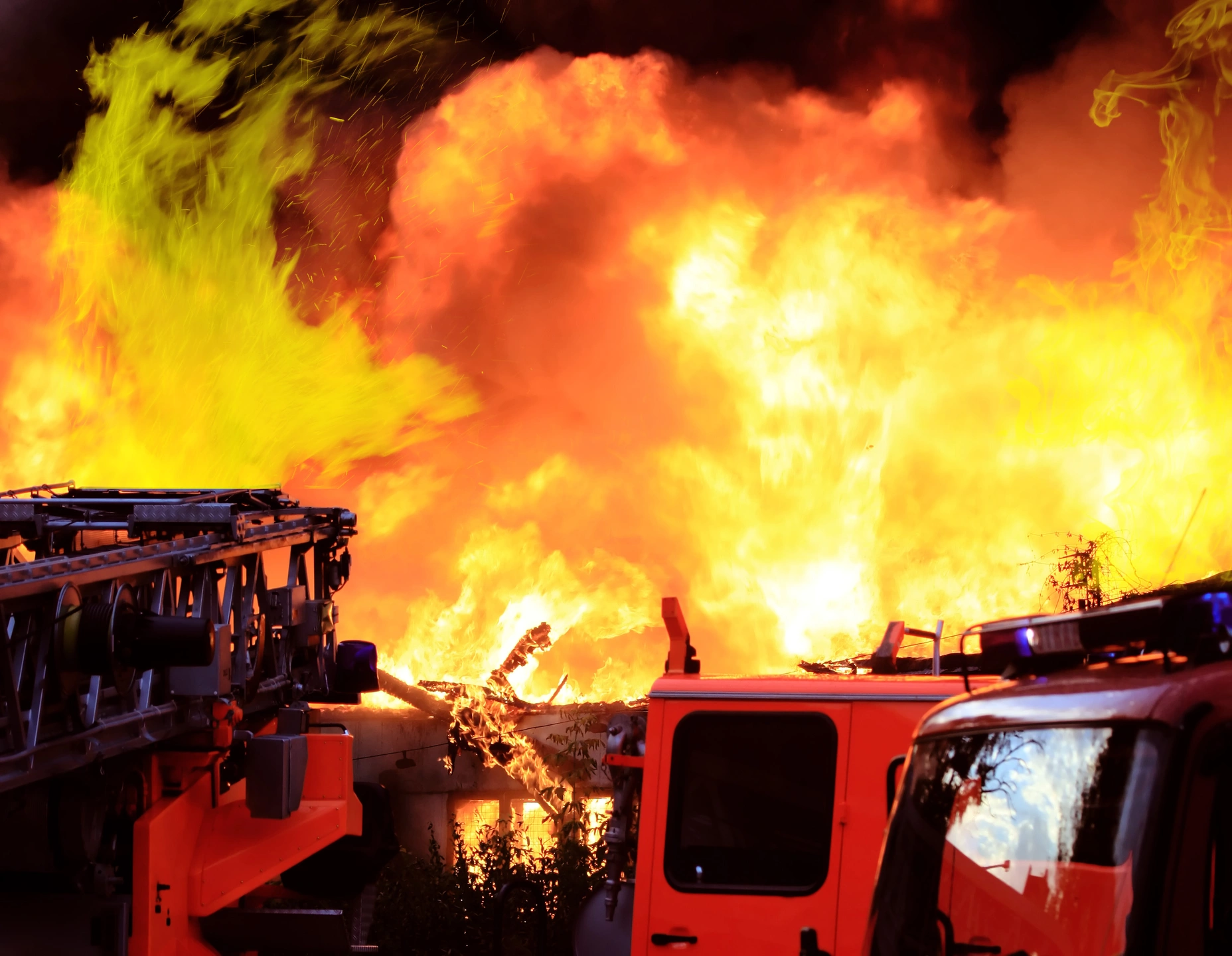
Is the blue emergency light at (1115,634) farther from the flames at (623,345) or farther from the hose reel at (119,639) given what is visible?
the flames at (623,345)

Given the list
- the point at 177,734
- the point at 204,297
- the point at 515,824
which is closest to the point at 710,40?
the point at 204,297

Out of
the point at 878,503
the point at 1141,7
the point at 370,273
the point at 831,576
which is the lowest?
the point at 831,576

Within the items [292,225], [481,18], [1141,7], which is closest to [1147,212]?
[1141,7]

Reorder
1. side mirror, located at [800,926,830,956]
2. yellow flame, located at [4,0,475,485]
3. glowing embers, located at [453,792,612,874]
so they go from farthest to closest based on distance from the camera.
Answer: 1. yellow flame, located at [4,0,475,485]
2. glowing embers, located at [453,792,612,874]
3. side mirror, located at [800,926,830,956]

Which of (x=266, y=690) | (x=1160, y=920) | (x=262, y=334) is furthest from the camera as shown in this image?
(x=262, y=334)

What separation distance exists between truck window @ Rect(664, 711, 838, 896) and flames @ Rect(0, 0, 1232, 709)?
957 cm

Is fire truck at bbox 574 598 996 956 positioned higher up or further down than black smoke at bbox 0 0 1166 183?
further down

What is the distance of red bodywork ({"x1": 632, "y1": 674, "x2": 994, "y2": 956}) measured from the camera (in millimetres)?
4656

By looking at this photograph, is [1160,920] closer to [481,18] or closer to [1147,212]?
[1147,212]

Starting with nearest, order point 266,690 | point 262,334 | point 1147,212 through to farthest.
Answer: point 266,690 < point 1147,212 < point 262,334

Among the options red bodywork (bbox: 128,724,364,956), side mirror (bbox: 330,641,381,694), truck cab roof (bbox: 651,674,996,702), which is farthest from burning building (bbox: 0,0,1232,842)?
truck cab roof (bbox: 651,674,996,702)

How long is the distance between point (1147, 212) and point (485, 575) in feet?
31.1

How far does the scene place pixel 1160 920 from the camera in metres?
2.40

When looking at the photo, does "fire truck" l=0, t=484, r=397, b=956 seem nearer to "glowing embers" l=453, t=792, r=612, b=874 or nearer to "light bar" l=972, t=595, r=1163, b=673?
"glowing embers" l=453, t=792, r=612, b=874
